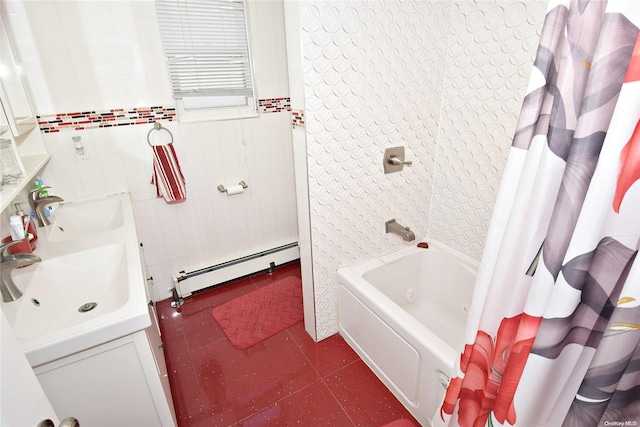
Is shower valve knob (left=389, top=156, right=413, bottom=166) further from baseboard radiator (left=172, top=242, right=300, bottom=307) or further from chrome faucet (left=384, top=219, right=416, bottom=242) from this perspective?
baseboard radiator (left=172, top=242, right=300, bottom=307)

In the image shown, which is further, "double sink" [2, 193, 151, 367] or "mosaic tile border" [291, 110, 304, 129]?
"mosaic tile border" [291, 110, 304, 129]

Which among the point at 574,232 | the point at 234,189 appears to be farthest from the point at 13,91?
Answer: the point at 574,232

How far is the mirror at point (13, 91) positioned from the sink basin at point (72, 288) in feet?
2.07

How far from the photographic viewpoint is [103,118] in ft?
6.37

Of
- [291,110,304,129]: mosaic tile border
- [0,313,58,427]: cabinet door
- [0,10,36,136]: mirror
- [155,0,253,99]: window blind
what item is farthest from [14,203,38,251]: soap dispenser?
[291,110,304,129]: mosaic tile border

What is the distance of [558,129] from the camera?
2.03 feet

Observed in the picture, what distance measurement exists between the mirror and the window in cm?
74

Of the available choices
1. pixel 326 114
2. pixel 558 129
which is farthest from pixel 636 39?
pixel 326 114

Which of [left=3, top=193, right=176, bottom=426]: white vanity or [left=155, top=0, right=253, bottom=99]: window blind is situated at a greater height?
[left=155, top=0, right=253, bottom=99]: window blind

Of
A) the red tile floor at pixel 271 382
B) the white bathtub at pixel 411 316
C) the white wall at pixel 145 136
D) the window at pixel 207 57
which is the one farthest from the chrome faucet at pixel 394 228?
the window at pixel 207 57

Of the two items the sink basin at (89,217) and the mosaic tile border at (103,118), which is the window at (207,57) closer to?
the mosaic tile border at (103,118)

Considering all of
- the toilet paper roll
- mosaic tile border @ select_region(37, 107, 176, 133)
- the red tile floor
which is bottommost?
the red tile floor

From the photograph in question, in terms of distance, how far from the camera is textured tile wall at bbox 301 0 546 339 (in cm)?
147

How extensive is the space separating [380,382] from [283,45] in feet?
7.67
